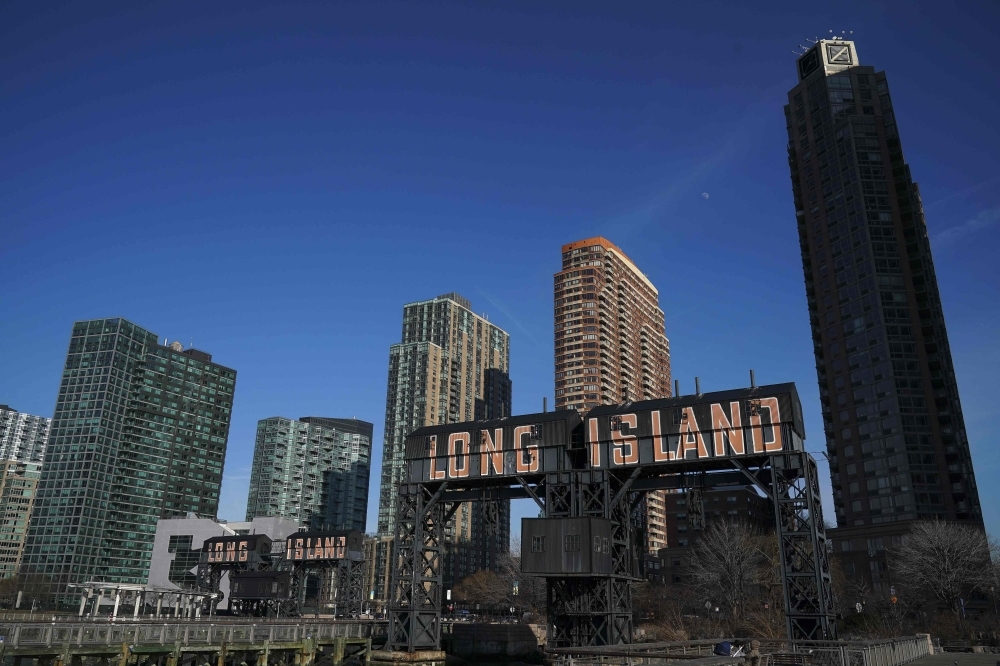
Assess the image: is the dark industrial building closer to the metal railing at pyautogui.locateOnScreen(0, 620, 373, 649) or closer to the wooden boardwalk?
the wooden boardwalk

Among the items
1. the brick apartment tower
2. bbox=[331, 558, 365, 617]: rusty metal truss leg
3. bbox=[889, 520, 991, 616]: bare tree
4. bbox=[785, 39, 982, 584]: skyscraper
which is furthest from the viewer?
the brick apartment tower

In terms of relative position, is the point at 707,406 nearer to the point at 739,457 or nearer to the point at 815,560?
the point at 739,457

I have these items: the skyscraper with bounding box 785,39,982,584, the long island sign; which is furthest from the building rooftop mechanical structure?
the skyscraper with bounding box 785,39,982,584

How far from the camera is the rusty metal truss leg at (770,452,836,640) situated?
40.4 metres

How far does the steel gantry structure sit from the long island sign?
0.07 meters

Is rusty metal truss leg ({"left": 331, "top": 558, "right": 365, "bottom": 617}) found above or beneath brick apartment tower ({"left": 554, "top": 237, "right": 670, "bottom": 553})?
beneath

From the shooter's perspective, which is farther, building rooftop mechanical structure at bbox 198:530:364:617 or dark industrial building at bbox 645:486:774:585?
dark industrial building at bbox 645:486:774:585

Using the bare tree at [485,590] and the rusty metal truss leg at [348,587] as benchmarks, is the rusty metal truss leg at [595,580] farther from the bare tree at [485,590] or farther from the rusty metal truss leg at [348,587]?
the bare tree at [485,590]

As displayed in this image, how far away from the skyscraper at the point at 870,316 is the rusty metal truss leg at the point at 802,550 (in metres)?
77.0

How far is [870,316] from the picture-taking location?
122m

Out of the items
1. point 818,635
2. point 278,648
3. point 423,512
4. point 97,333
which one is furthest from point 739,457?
point 97,333

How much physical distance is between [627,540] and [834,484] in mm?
86952

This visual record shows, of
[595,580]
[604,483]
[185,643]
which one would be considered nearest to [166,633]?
[185,643]

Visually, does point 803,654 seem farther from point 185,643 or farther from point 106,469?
point 106,469
